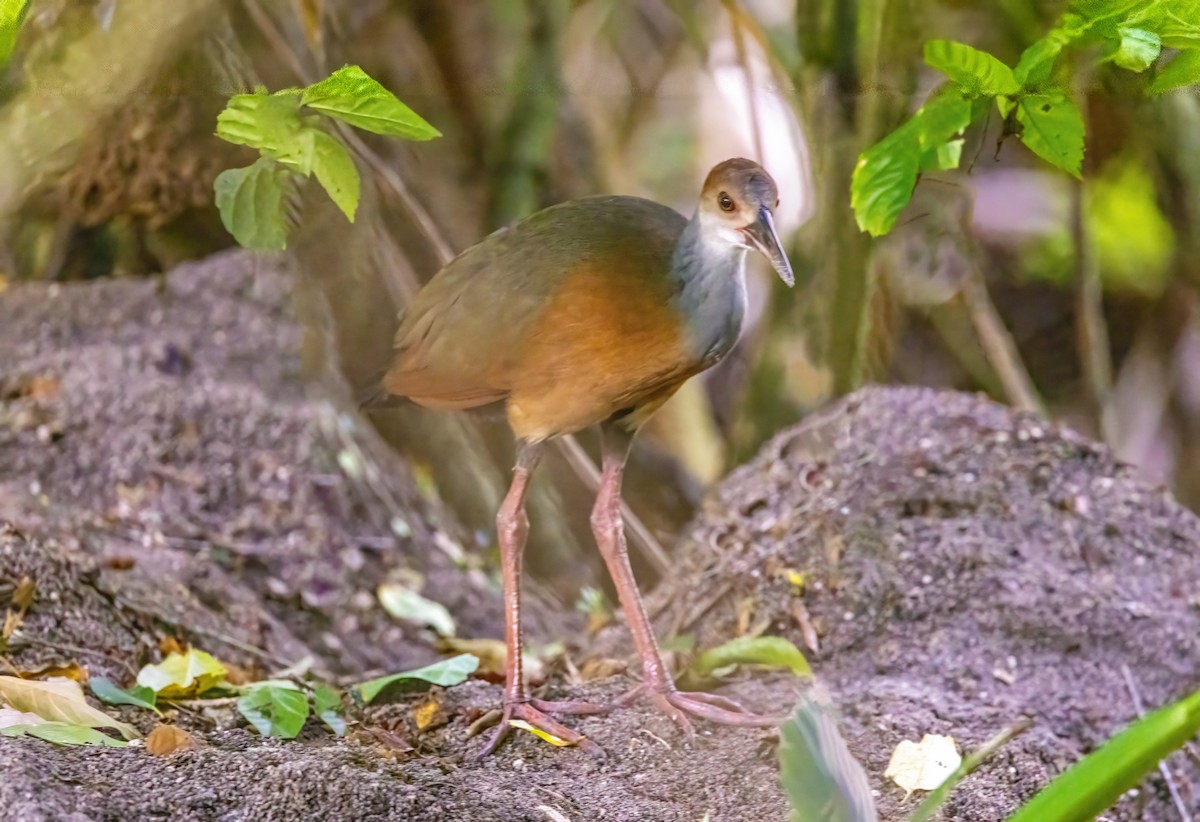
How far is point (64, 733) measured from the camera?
1717 mm

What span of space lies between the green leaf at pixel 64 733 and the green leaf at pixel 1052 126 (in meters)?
1.64

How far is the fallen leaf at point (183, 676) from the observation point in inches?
82.9

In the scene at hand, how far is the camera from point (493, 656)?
2.87 m

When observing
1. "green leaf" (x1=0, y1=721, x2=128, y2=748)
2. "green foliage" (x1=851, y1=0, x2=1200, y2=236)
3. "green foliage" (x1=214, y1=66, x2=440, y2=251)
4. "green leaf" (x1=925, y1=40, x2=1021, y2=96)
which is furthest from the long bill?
"green leaf" (x1=0, y1=721, x2=128, y2=748)

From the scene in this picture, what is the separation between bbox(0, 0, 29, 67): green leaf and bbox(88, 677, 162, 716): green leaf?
1.05 metres

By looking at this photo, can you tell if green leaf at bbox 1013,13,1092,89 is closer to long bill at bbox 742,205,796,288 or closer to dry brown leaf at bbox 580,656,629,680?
long bill at bbox 742,205,796,288

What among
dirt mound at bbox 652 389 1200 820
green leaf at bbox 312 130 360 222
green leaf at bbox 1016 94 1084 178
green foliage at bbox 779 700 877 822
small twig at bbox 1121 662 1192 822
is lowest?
small twig at bbox 1121 662 1192 822

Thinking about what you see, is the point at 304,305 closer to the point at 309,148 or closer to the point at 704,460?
the point at 704,460

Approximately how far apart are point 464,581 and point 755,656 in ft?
4.71

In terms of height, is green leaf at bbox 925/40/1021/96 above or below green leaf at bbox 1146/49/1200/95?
above

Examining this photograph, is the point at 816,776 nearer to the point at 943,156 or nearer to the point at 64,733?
the point at 943,156

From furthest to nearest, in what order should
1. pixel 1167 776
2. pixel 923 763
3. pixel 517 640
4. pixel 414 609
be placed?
1. pixel 414 609
2. pixel 517 640
3. pixel 1167 776
4. pixel 923 763

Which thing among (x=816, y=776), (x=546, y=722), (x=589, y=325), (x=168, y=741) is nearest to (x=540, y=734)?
(x=546, y=722)

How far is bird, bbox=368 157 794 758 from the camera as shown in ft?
6.60
